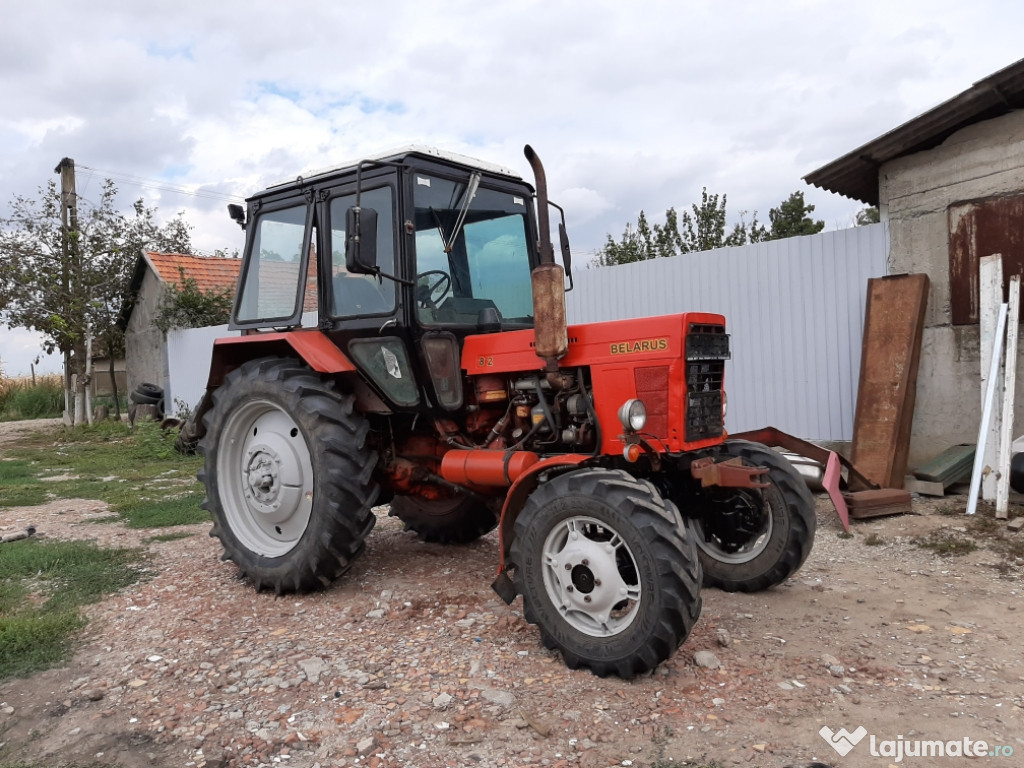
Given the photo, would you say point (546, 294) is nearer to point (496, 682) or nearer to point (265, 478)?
Result: point (496, 682)

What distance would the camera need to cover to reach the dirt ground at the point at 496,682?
102 inches

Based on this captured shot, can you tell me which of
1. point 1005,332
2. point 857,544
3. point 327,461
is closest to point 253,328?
point 327,461

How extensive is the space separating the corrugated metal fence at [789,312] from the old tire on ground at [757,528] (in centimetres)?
345

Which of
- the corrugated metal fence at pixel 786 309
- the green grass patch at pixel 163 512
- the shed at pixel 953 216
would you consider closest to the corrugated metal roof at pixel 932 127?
the shed at pixel 953 216

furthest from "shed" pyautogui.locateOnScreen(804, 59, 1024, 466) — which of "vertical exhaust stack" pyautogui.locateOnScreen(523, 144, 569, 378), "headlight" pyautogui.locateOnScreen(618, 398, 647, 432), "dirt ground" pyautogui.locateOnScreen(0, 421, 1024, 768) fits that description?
"vertical exhaust stack" pyautogui.locateOnScreen(523, 144, 569, 378)

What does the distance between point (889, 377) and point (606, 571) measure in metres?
4.47

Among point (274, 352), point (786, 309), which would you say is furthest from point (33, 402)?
point (786, 309)

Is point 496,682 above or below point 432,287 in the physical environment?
below

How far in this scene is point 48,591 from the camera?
4.40 m

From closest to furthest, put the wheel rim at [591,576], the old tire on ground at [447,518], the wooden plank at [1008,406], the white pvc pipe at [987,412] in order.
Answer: the wheel rim at [591,576]
the old tire on ground at [447,518]
the wooden plank at [1008,406]
the white pvc pipe at [987,412]

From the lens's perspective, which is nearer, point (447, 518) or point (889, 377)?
point (447, 518)

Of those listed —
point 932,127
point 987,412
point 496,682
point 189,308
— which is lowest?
point 496,682

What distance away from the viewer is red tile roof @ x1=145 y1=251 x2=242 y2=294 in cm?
1576

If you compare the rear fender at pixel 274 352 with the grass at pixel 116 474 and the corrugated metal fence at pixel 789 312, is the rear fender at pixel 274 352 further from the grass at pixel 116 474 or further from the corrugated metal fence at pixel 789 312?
the corrugated metal fence at pixel 789 312
